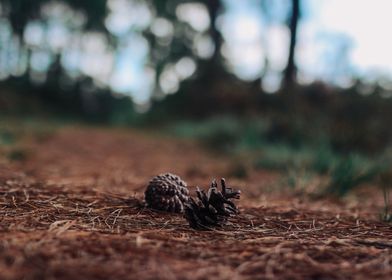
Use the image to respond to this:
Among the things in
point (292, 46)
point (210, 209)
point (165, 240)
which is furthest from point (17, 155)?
point (292, 46)

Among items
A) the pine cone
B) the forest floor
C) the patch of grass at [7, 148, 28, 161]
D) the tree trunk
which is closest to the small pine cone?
the forest floor

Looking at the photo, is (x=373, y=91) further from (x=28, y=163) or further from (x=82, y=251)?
(x=82, y=251)

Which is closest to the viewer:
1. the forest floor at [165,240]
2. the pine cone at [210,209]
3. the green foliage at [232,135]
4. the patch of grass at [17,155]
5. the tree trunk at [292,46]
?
the forest floor at [165,240]

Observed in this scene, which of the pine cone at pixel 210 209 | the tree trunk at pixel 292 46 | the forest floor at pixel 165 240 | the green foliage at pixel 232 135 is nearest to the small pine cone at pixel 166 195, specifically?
the forest floor at pixel 165 240

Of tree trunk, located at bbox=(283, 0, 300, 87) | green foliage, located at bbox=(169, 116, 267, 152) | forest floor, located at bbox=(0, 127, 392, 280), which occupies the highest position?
tree trunk, located at bbox=(283, 0, 300, 87)

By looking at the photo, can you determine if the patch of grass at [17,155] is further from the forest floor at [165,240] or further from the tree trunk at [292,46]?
the tree trunk at [292,46]

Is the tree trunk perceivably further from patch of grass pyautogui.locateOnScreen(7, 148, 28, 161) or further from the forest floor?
the forest floor
